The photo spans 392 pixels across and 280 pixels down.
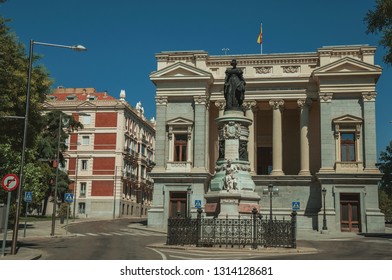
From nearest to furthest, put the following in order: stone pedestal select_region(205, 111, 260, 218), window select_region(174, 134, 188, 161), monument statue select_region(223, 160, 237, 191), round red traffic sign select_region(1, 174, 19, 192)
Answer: round red traffic sign select_region(1, 174, 19, 192)
stone pedestal select_region(205, 111, 260, 218)
monument statue select_region(223, 160, 237, 191)
window select_region(174, 134, 188, 161)

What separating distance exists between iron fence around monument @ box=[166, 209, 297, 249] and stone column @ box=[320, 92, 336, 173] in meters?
27.5

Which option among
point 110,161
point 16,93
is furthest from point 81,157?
point 16,93

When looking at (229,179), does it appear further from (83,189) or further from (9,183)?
(83,189)

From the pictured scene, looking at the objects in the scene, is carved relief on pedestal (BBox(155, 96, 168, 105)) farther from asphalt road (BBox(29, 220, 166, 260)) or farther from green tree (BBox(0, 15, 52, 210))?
asphalt road (BBox(29, 220, 166, 260))

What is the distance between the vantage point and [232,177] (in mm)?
23562

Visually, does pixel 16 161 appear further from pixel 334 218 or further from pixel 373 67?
pixel 373 67

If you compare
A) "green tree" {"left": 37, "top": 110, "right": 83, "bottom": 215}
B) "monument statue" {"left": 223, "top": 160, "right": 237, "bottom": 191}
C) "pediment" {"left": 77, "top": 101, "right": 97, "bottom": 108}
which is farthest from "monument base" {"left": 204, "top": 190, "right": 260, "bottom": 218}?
"pediment" {"left": 77, "top": 101, "right": 97, "bottom": 108}

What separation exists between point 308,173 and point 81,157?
3980cm

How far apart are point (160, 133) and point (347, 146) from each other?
1900 cm

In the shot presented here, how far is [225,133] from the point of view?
81.0 ft

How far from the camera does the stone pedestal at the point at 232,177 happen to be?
23.3 meters

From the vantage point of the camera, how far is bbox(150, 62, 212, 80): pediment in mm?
51406

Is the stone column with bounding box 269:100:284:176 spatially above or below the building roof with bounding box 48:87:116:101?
below

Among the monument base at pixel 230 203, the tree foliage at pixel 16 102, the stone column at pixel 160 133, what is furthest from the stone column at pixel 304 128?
the monument base at pixel 230 203
